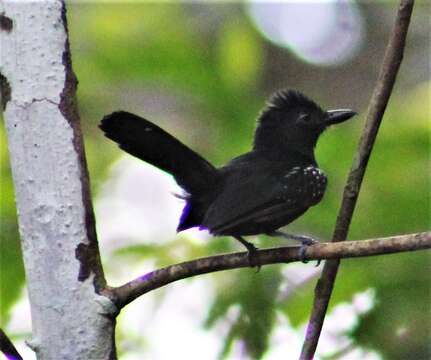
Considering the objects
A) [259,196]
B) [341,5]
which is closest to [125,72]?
[259,196]

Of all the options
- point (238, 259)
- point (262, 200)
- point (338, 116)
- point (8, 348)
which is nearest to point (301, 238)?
point (262, 200)

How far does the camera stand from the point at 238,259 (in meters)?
1.92

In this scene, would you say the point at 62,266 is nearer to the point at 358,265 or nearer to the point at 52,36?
the point at 52,36

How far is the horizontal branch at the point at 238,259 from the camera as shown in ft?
5.90

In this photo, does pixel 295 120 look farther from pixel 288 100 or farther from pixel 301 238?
pixel 301 238

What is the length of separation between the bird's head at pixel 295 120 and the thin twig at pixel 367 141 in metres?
1.13

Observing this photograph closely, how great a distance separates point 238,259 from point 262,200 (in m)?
0.80

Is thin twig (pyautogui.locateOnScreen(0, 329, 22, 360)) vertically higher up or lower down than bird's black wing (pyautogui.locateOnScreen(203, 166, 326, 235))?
higher up

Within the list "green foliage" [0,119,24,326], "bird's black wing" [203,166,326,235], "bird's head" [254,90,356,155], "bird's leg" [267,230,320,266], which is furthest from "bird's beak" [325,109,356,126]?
"green foliage" [0,119,24,326]

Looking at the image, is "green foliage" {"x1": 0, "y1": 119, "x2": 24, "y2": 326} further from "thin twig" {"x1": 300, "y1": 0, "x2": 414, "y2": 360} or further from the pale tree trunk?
"thin twig" {"x1": 300, "y1": 0, "x2": 414, "y2": 360}

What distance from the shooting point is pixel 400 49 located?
85.0 inches

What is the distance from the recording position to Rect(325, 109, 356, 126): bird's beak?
10.5 feet

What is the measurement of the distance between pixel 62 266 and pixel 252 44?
6.78 feet

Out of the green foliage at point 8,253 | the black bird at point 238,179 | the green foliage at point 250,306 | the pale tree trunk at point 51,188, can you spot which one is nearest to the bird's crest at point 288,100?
the black bird at point 238,179
